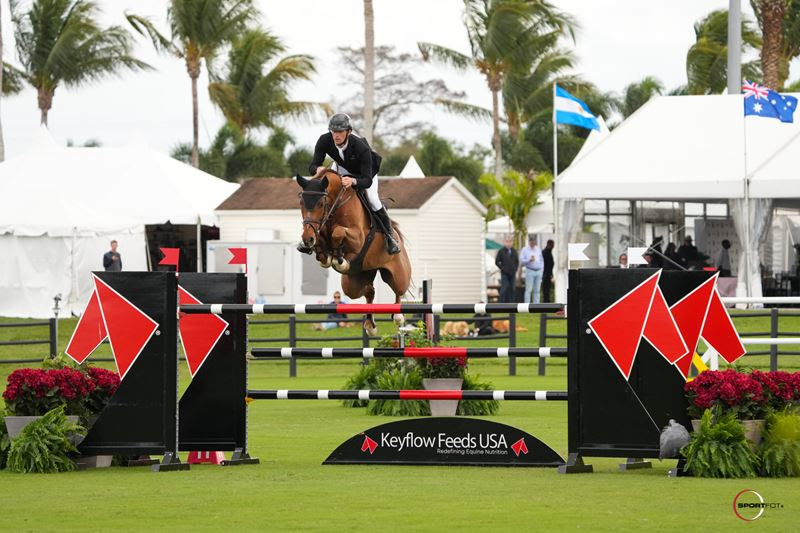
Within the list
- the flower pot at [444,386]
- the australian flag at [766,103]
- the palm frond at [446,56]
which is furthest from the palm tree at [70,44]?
the flower pot at [444,386]

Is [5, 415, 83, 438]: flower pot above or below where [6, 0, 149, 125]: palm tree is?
below

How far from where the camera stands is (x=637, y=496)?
7.48 metres

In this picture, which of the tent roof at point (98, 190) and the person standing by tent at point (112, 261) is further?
the tent roof at point (98, 190)

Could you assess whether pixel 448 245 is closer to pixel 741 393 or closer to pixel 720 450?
pixel 741 393

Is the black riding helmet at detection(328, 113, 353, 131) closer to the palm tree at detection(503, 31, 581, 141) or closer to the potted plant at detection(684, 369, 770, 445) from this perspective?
the potted plant at detection(684, 369, 770, 445)

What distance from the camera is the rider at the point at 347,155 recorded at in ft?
31.9

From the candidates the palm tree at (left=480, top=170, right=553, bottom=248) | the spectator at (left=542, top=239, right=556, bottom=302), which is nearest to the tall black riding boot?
the spectator at (left=542, top=239, right=556, bottom=302)

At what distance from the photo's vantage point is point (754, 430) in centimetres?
841

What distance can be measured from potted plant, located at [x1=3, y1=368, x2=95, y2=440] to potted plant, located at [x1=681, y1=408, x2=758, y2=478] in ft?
13.8

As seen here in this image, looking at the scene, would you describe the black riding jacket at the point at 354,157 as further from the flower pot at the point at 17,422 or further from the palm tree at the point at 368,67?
the palm tree at the point at 368,67

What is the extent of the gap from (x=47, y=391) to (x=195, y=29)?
36725mm

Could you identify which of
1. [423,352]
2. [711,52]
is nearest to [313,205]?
[423,352]

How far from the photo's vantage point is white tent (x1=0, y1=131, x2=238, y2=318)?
31.8 meters

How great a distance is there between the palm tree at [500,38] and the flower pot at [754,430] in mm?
38349
